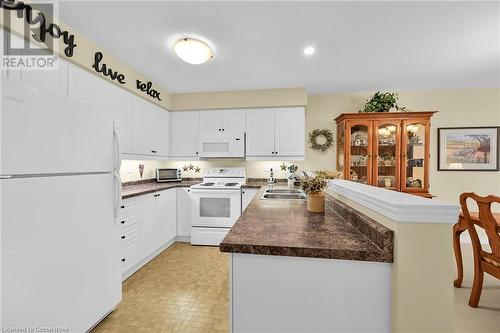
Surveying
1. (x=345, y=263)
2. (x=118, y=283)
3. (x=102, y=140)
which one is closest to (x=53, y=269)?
(x=118, y=283)

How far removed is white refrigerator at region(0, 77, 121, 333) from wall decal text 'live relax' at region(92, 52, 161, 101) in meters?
0.89

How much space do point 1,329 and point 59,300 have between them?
0.92 ft

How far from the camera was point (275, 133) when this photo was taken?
11.8 ft

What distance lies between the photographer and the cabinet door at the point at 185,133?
3.77 metres

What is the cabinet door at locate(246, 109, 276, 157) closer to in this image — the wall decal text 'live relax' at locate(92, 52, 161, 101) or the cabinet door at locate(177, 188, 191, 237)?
the cabinet door at locate(177, 188, 191, 237)

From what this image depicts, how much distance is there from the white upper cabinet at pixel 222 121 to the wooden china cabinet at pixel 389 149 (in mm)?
1621

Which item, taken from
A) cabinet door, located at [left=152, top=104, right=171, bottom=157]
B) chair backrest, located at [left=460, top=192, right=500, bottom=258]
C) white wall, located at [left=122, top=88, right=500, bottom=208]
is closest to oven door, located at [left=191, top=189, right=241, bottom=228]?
cabinet door, located at [left=152, top=104, right=171, bottom=157]

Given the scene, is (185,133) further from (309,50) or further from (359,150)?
(359,150)

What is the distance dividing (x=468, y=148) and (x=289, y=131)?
2854mm

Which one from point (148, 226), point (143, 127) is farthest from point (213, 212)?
point (143, 127)

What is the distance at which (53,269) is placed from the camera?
4.28 feet

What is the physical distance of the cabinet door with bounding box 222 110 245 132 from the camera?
144 inches

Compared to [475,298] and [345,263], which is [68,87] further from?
[475,298]

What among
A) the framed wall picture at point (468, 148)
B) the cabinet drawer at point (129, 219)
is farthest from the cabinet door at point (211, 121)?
the framed wall picture at point (468, 148)
